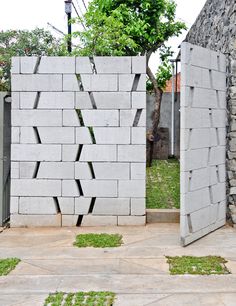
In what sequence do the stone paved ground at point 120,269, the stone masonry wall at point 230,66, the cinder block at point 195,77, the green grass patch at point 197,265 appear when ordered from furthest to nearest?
the stone masonry wall at point 230,66, the cinder block at point 195,77, the green grass patch at point 197,265, the stone paved ground at point 120,269

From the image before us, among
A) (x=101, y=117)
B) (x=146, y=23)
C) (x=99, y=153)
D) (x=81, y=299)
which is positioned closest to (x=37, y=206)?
(x=99, y=153)

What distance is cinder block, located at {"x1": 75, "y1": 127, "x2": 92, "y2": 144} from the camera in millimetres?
6320

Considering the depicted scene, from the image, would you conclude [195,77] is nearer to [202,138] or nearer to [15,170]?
[202,138]

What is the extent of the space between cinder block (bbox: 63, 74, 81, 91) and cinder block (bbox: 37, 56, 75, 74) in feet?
0.23

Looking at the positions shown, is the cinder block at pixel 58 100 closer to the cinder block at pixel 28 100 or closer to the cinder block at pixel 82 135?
the cinder block at pixel 28 100

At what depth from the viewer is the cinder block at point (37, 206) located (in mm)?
6332

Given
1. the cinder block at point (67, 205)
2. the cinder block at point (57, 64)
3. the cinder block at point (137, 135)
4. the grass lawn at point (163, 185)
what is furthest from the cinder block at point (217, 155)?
the cinder block at point (57, 64)

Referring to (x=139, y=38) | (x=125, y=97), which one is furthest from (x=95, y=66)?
(x=139, y=38)

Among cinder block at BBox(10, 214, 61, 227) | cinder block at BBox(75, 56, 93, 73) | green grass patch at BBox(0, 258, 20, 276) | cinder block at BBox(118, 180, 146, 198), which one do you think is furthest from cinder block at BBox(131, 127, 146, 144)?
green grass patch at BBox(0, 258, 20, 276)

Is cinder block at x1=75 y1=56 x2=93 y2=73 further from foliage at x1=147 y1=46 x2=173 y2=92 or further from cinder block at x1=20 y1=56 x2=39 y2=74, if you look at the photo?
foliage at x1=147 y1=46 x2=173 y2=92

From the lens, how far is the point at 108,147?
6.34m

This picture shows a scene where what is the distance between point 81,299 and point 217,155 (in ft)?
10.7

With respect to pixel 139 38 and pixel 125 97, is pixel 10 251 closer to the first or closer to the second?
pixel 125 97

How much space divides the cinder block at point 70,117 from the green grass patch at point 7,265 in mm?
2248
